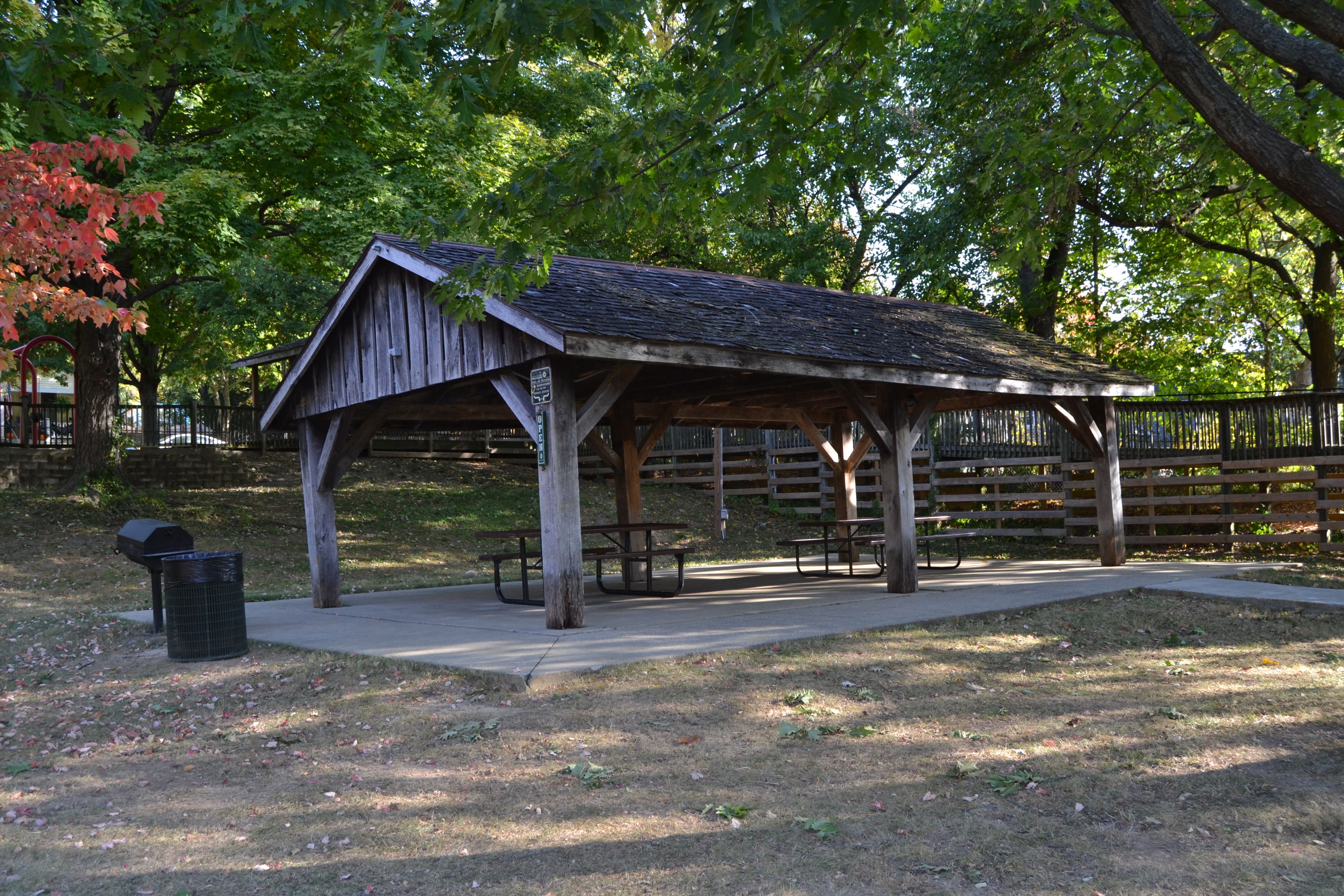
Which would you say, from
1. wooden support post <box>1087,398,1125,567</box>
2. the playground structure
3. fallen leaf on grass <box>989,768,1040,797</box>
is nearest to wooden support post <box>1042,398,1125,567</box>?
wooden support post <box>1087,398,1125,567</box>

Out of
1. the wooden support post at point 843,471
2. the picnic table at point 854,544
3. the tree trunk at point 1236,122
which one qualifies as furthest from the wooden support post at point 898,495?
the tree trunk at point 1236,122

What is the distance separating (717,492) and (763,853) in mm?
15763

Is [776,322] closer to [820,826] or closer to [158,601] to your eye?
[158,601]

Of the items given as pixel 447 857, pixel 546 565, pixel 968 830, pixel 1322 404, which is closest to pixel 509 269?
pixel 546 565

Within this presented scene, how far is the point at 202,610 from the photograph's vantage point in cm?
859

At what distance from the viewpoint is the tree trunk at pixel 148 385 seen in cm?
2459

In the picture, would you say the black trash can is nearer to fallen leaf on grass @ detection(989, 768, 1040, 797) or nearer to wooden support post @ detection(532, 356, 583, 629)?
wooden support post @ detection(532, 356, 583, 629)

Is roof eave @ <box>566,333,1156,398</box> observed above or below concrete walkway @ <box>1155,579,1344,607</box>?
above

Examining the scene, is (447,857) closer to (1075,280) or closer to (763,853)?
(763,853)

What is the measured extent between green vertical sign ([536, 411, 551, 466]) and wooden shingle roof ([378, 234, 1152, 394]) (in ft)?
2.94

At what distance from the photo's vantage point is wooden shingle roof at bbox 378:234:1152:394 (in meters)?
8.91

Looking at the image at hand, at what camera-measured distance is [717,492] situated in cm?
1994

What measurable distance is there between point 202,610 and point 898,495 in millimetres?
6866

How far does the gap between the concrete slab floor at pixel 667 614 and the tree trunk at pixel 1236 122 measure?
178 inches
